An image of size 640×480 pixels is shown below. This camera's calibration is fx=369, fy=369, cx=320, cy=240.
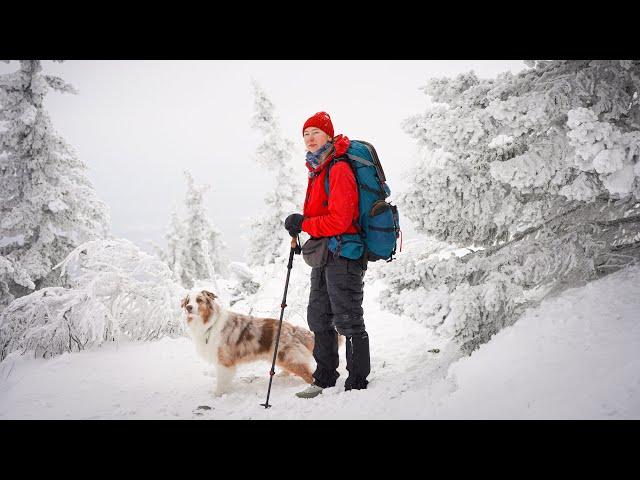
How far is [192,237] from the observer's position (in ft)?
71.6

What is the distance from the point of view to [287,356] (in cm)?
466

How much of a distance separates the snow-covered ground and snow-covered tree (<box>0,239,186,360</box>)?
0.35 metres

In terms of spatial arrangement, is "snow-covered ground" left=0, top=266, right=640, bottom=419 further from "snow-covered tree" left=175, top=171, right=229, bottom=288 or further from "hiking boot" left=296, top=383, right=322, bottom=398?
"snow-covered tree" left=175, top=171, right=229, bottom=288

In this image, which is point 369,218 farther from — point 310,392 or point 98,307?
point 98,307

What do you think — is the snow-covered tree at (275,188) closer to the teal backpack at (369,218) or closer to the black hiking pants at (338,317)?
the black hiking pants at (338,317)

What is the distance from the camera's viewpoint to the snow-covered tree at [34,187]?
9492 millimetres

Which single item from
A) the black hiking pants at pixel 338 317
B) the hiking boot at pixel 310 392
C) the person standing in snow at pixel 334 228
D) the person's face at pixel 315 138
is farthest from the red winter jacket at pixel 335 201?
the hiking boot at pixel 310 392

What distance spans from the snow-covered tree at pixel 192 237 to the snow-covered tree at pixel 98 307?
14.4 metres

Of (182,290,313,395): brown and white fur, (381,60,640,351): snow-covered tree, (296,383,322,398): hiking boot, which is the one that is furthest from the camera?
(182,290,313,395): brown and white fur

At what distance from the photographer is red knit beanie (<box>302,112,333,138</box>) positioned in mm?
3863

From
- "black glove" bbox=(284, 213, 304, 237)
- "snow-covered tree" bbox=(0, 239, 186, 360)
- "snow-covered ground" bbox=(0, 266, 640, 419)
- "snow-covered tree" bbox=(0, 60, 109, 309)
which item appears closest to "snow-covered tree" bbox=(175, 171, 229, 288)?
"snow-covered tree" bbox=(0, 60, 109, 309)

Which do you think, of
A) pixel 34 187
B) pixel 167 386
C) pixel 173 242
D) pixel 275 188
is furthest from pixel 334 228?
pixel 173 242

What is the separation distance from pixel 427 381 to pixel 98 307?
16.8 feet

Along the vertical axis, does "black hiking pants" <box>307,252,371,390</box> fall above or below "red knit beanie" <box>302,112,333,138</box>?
below
